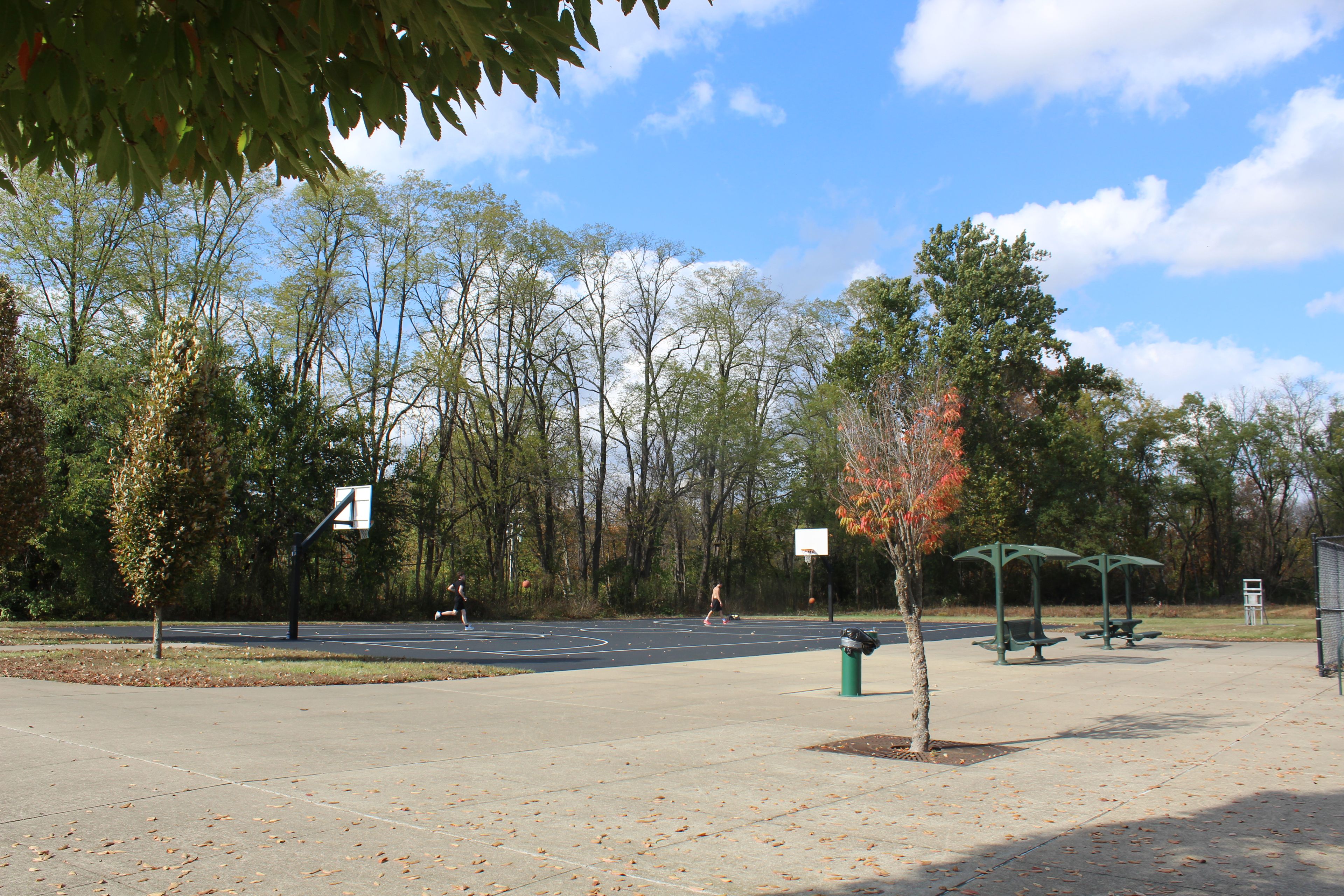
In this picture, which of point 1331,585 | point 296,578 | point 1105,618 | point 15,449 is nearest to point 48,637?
point 15,449

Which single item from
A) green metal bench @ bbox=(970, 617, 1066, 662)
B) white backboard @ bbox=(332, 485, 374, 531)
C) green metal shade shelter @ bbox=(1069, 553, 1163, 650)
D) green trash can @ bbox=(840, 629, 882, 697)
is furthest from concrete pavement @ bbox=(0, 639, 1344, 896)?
white backboard @ bbox=(332, 485, 374, 531)

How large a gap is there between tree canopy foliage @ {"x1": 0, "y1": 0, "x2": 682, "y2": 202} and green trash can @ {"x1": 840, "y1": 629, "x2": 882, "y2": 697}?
10699 millimetres

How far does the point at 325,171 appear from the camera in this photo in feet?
12.5

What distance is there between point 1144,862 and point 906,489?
4.49 meters

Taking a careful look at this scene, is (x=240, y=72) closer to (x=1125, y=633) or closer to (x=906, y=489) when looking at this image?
(x=906, y=489)

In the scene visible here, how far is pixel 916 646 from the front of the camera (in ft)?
29.1

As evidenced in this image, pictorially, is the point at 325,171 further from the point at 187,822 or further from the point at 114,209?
the point at 114,209

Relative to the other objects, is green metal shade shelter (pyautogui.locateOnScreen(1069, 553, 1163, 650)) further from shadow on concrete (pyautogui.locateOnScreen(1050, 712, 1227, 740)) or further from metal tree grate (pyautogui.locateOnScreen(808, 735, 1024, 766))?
metal tree grate (pyautogui.locateOnScreen(808, 735, 1024, 766))

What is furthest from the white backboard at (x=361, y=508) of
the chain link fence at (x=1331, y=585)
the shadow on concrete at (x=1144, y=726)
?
the chain link fence at (x=1331, y=585)

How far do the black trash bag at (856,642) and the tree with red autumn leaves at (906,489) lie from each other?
1.94 metres

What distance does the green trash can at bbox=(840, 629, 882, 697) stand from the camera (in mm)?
12992

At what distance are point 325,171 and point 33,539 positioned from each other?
3125cm

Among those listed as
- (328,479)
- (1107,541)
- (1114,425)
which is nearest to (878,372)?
(1107,541)

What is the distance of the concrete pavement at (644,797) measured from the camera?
15.8 ft
